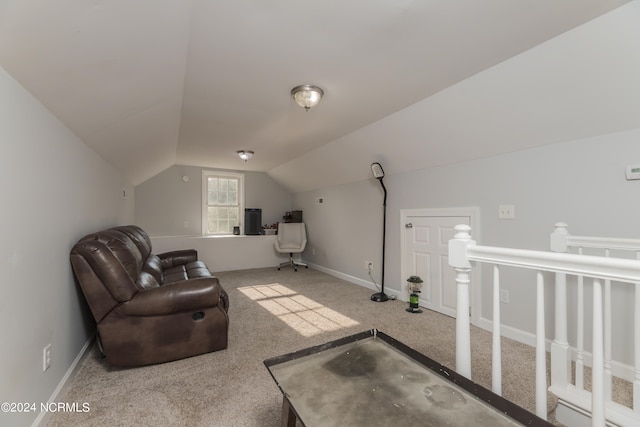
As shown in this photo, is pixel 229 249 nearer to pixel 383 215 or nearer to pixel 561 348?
pixel 383 215

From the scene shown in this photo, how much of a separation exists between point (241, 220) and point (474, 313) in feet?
15.4

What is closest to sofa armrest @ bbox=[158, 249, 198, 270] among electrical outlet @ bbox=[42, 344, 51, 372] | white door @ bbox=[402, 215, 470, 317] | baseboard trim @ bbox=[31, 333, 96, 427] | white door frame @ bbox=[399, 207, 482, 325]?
baseboard trim @ bbox=[31, 333, 96, 427]

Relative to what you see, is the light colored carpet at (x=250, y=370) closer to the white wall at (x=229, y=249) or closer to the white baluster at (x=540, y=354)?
the white baluster at (x=540, y=354)

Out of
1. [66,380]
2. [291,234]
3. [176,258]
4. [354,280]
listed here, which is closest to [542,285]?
[66,380]

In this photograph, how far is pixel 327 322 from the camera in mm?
2902

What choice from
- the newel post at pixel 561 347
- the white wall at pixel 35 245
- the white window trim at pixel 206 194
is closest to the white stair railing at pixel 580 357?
the newel post at pixel 561 347

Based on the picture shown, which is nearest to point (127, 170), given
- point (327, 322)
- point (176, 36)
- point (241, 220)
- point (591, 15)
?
point (241, 220)

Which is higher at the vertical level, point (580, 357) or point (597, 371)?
point (597, 371)

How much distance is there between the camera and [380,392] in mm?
1084

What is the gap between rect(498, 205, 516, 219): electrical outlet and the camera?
2.51 m

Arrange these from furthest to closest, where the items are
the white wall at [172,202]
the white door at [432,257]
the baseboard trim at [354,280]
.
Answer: the white wall at [172,202], the baseboard trim at [354,280], the white door at [432,257]

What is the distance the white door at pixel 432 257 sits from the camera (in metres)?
3.09

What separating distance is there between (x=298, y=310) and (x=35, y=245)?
2.40 metres

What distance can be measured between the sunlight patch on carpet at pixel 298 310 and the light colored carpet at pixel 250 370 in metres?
0.01
